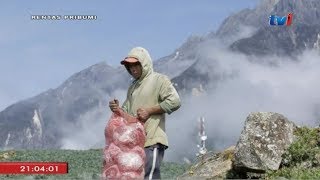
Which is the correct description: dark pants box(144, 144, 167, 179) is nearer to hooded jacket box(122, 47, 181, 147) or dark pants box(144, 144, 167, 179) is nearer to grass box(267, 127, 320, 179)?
hooded jacket box(122, 47, 181, 147)

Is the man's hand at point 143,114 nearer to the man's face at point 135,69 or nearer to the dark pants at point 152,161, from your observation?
the dark pants at point 152,161

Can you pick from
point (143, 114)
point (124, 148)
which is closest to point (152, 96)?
point (143, 114)

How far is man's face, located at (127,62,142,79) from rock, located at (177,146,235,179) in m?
9.15

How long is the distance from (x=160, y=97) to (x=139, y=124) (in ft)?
1.65

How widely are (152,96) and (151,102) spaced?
0.08 meters

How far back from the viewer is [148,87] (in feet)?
29.9

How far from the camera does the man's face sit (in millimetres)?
9031

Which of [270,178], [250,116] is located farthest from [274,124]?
[270,178]

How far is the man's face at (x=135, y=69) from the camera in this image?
9.03 meters
